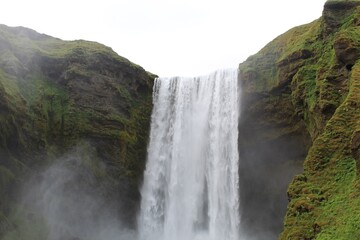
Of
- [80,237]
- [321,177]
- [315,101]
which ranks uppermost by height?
[315,101]

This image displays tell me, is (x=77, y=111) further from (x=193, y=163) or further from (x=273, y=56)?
(x=273, y=56)

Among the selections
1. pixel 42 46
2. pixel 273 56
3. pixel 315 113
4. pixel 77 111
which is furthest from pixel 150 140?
pixel 315 113

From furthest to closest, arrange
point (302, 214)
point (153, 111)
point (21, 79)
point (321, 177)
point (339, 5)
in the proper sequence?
point (153, 111) → point (21, 79) → point (339, 5) → point (321, 177) → point (302, 214)

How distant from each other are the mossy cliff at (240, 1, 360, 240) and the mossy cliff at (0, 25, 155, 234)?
384 inches

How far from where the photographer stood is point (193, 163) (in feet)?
120

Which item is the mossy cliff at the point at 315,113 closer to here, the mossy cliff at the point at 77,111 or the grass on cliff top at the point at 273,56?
the grass on cliff top at the point at 273,56

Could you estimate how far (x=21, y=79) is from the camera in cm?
3572

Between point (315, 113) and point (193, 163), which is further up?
point (315, 113)

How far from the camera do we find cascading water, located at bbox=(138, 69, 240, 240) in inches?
1337

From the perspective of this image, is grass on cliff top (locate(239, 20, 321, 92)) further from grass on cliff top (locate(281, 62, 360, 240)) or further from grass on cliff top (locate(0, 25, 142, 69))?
grass on cliff top (locate(281, 62, 360, 240))

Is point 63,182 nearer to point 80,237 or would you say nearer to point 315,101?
point 80,237

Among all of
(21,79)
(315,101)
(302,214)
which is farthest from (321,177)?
(21,79)

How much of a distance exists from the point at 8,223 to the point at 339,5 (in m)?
26.3

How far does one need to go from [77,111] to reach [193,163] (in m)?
10.6
